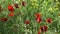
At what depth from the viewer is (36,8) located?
3.34 meters

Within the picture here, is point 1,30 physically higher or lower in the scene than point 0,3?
lower

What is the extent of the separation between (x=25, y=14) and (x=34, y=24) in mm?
303

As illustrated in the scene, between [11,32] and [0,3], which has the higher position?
[0,3]

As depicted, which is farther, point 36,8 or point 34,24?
point 36,8

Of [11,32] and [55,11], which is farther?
[55,11]

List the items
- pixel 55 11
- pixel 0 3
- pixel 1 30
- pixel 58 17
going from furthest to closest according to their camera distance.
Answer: pixel 55 11
pixel 58 17
pixel 0 3
pixel 1 30

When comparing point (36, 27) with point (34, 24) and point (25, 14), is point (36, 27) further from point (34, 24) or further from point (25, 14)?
point (25, 14)

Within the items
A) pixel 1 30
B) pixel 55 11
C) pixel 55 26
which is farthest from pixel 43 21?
pixel 1 30

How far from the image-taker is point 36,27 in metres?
2.73

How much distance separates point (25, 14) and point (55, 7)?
81cm

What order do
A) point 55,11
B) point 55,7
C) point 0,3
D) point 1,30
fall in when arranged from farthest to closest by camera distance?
1. point 55,7
2. point 55,11
3. point 0,3
4. point 1,30

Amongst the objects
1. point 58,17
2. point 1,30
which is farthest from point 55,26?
point 1,30

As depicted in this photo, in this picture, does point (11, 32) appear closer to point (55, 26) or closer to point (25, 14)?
point (25, 14)

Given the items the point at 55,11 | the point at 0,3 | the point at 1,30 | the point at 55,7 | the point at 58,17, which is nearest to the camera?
the point at 1,30
